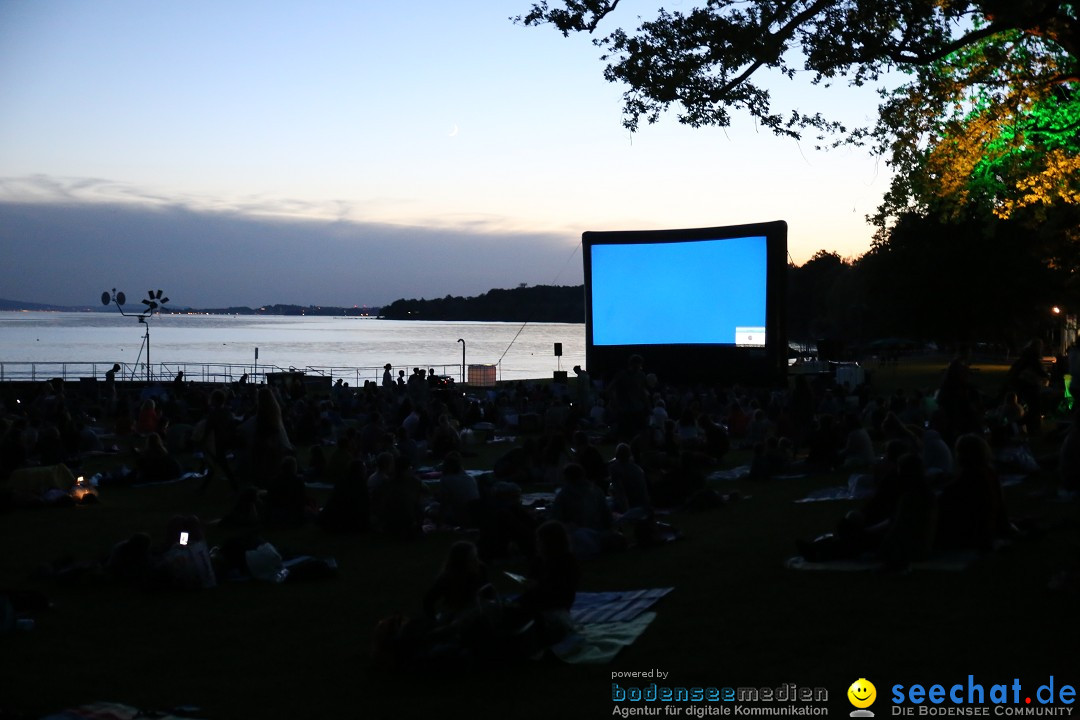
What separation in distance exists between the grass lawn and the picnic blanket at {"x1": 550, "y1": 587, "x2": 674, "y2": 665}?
8 centimetres

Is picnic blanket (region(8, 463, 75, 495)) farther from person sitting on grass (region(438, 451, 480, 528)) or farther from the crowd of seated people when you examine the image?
person sitting on grass (region(438, 451, 480, 528))

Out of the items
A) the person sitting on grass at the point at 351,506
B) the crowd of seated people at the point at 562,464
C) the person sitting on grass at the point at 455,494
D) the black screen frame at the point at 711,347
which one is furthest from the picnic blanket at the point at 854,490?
the black screen frame at the point at 711,347

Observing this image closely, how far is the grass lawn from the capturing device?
14.4 ft

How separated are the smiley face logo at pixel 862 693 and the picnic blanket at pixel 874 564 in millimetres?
2014

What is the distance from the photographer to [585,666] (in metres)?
4.70

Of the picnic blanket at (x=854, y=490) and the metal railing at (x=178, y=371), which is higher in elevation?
the metal railing at (x=178, y=371)

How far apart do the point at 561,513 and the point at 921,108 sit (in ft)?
24.2

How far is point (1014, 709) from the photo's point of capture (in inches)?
153

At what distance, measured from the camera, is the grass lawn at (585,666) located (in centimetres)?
438

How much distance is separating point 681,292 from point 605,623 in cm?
1871

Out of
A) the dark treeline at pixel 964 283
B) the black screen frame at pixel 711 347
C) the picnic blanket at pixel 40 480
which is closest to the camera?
the picnic blanket at pixel 40 480

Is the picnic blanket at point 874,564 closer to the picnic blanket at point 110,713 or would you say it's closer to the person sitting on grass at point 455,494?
the person sitting on grass at point 455,494

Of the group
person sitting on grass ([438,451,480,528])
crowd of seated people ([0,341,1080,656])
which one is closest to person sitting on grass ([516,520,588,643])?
crowd of seated people ([0,341,1080,656])

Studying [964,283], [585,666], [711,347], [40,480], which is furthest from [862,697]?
[964,283]
